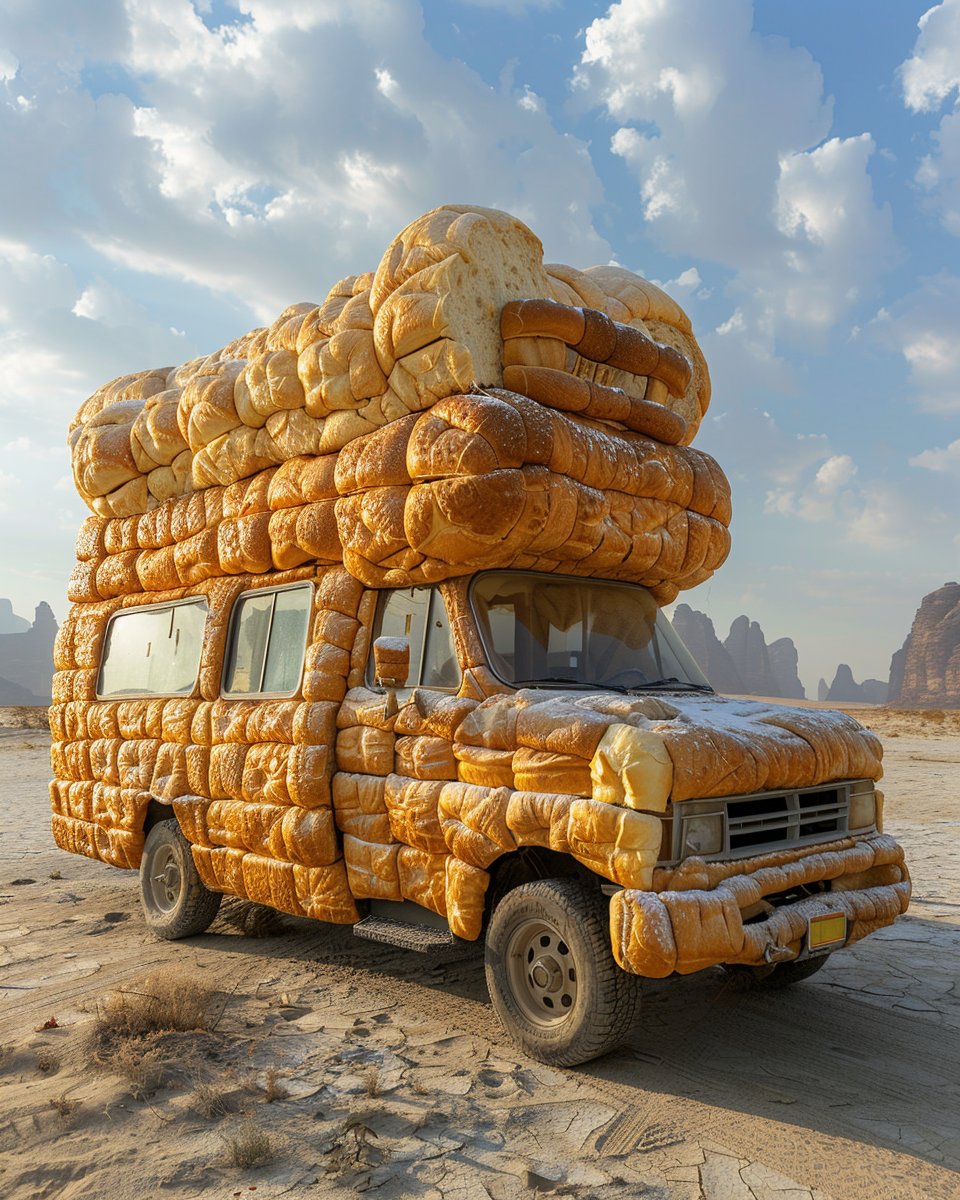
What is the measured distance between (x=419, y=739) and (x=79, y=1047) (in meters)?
2.30

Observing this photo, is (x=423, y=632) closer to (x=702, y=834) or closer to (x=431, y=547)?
(x=431, y=547)

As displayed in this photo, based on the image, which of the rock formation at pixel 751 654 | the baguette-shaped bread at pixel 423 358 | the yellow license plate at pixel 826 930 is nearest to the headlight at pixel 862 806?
the yellow license plate at pixel 826 930

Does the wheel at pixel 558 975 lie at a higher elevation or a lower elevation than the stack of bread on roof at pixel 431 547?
lower

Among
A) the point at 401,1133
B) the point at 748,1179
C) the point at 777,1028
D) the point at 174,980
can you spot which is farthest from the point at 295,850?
the point at 748,1179

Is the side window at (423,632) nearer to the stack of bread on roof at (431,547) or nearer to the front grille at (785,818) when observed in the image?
the stack of bread on roof at (431,547)

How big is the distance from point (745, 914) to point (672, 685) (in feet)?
5.52

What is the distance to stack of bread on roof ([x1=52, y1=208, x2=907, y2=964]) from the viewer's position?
4574mm

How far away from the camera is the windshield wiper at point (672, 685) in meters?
5.55

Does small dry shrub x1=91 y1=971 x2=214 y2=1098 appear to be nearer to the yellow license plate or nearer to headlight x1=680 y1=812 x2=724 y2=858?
headlight x1=680 y1=812 x2=724 y2=858

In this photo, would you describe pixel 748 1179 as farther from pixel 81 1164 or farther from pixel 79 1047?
pixel 79 1047

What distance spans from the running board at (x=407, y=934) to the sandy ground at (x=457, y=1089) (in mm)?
401

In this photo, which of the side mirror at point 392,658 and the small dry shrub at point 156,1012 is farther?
the side mirror at point 392,658

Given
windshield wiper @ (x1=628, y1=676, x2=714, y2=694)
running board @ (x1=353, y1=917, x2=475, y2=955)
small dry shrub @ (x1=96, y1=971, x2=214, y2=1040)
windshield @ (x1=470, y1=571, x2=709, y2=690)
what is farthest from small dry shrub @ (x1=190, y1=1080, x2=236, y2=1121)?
windshield wiper @ (x1=628, y1=676, x2=714, y2=694)

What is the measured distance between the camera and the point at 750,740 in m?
4.38
